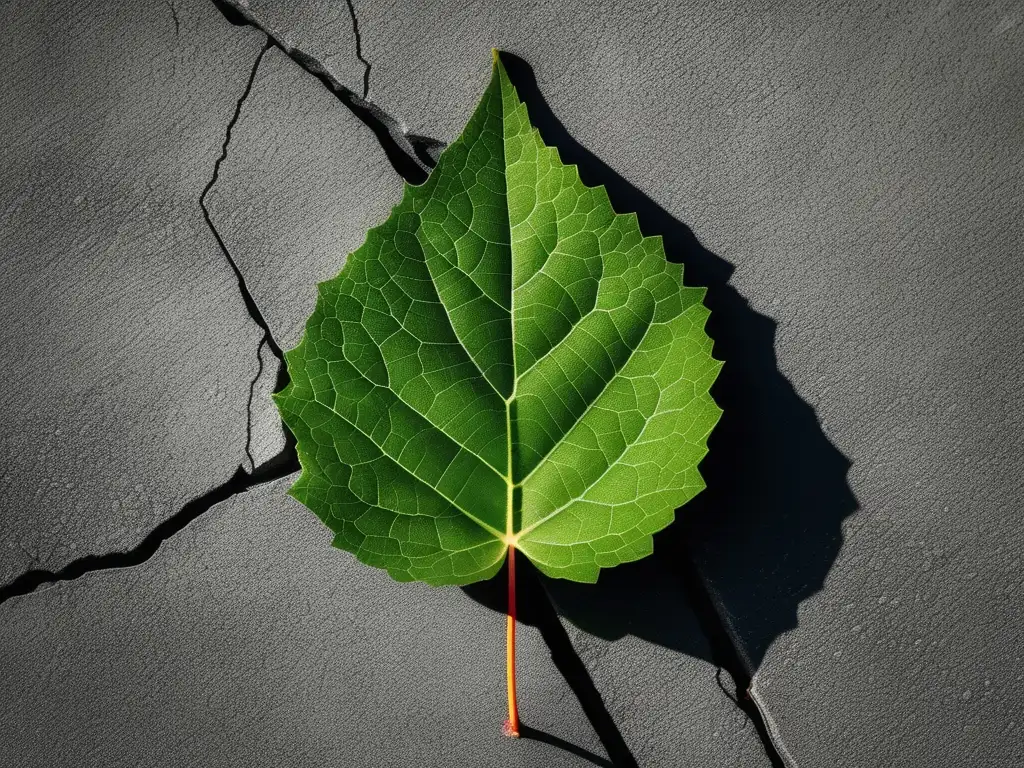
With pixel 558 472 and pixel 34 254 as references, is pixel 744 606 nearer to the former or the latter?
pixel 558 472

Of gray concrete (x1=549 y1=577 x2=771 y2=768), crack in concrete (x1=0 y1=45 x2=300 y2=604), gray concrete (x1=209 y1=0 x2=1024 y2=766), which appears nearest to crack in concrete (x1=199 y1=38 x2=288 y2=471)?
crack in concrete (x1=0 y1=45 x2=300 y2=604)

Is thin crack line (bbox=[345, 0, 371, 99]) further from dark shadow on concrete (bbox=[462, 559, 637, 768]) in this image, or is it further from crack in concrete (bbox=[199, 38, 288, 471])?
dark shadow on concrete (bbox=[462, 559, 637, 768])

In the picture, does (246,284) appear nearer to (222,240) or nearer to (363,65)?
(222,240)

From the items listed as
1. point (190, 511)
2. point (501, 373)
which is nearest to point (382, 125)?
point (501, 373)

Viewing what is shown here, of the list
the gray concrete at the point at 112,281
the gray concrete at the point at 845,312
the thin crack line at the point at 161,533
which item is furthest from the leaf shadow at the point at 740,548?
the gray concrete at the point at 112,281

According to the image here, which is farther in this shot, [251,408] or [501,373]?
[251,408]

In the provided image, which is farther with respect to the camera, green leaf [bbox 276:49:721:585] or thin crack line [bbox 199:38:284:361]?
thin crack line [bbox 199:38:284:361]

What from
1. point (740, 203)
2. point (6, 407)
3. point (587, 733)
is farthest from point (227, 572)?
point (740, 203)
